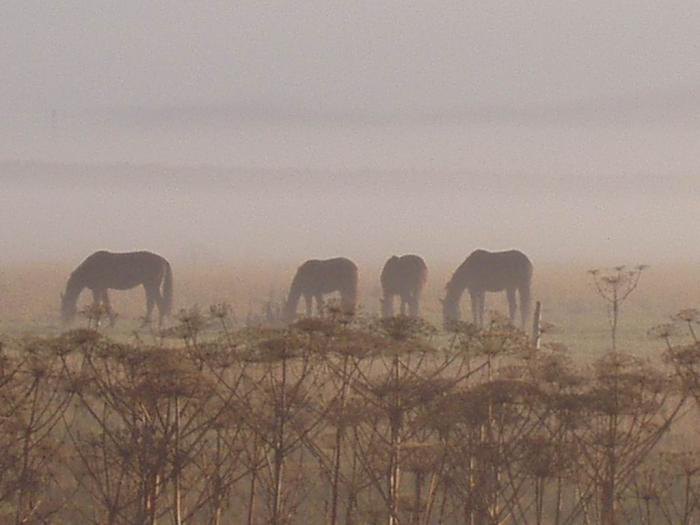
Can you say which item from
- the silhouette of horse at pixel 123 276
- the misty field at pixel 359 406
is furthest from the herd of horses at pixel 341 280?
the misty field at pixel 359 406

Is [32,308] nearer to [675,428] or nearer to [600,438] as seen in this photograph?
[675,428]

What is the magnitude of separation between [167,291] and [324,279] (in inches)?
229

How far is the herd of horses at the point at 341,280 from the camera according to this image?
46.7 meters

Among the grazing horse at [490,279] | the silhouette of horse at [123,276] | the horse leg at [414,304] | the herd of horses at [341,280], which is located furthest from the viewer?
the grazing horse at [490,279]

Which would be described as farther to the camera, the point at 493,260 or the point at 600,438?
the point at 493,260

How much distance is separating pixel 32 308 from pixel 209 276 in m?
20.5

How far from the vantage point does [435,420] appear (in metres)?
13.1

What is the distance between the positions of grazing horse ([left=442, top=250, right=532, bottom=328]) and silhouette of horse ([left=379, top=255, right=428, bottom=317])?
1202mm

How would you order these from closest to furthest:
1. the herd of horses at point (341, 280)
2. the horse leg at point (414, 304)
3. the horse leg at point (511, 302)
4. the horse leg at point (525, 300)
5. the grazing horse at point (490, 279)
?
the herd of horses at point (341, 280)
the horse leg at point (414, 304)
the horse leg at point (511, 302)
the grazing horse at point (490, 279)
the horse leg at point (525, 300)

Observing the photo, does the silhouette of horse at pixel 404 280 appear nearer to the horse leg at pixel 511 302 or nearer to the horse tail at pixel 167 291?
the horse leg at pixel 511 302

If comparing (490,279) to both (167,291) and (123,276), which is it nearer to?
(167,291)

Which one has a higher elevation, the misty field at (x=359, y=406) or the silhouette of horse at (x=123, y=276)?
the silhouette of horse at (x=123, y=276)

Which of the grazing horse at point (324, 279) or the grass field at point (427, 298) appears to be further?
the grazing horse at point (324, 279)

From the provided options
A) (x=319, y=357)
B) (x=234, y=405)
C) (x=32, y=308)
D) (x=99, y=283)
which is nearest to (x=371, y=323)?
(x=319, y=357)
